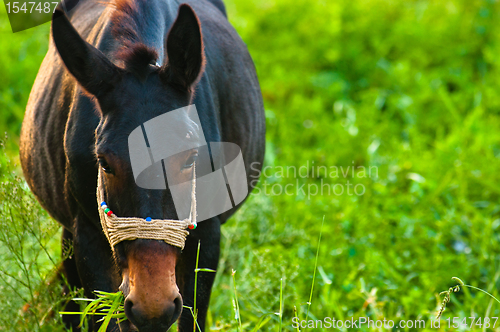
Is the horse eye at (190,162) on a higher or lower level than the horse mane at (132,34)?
lower

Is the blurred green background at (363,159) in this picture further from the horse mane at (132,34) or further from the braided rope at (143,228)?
the horse mane at (132,34)

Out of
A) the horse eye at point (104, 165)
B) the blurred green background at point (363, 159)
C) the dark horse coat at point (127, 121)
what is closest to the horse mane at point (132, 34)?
the dark horse coat at point (127, 121)

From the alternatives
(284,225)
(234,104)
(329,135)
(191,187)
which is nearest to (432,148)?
(329,135)

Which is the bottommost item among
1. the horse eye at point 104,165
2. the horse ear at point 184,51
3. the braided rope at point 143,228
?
the braided rope at point 143,228

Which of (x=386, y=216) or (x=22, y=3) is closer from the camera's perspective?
(x=386, y=216)

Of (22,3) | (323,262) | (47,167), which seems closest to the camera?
(47,167)

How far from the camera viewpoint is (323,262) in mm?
4039

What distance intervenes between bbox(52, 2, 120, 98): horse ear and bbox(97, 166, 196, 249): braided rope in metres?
0.37

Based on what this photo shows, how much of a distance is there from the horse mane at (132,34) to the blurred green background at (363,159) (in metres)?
1.04

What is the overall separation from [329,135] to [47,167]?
12.2ft

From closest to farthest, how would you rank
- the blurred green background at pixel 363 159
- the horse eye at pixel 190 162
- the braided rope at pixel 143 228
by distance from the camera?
the braided rope at pixel 143 228
the horse eye at pixel 190 162
the blurred green background at pixel 363 159

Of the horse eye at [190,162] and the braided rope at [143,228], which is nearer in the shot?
the braided rope at [143,228]

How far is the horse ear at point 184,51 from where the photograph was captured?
7.00ft

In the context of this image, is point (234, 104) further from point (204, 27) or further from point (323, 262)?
point (323, 262)
